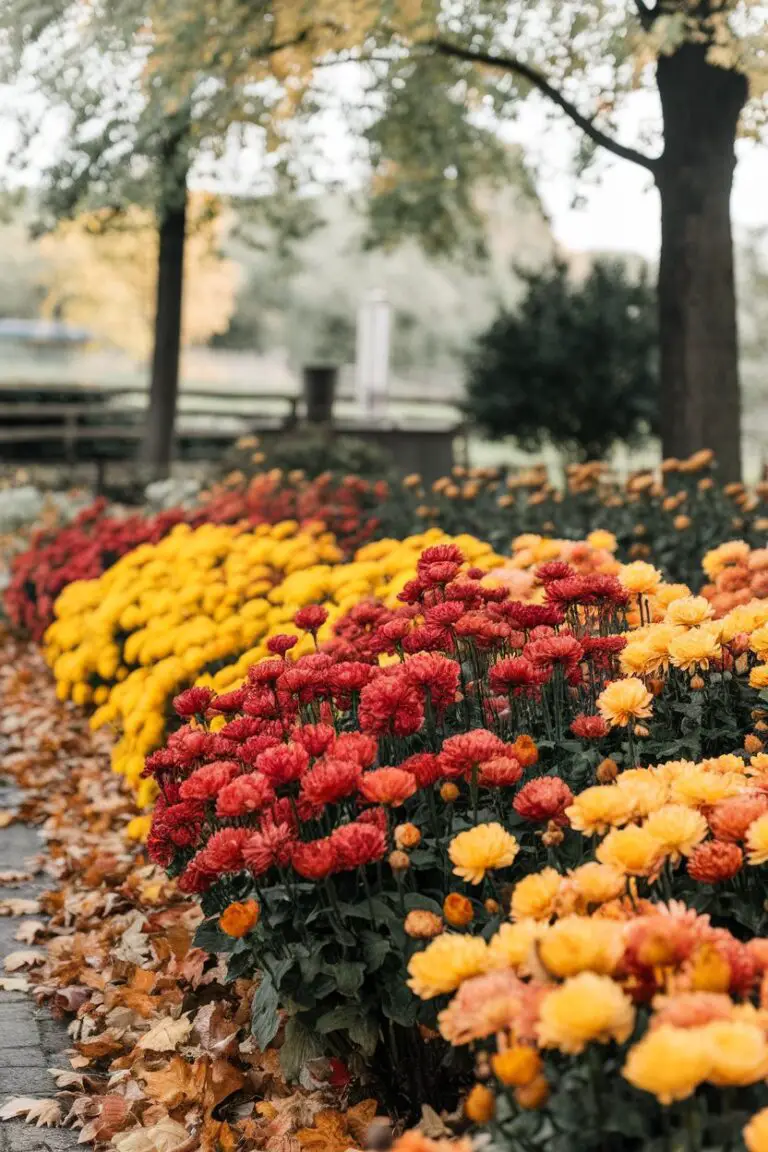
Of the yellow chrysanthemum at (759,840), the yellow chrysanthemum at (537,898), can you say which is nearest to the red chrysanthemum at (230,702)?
the yellow chrysanthemum at (537,898)

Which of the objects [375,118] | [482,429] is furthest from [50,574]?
[482,429]

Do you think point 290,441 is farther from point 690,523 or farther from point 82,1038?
point 82,1038

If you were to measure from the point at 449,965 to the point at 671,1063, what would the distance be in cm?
49

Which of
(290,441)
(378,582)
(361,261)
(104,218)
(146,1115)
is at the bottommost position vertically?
(146,1115)

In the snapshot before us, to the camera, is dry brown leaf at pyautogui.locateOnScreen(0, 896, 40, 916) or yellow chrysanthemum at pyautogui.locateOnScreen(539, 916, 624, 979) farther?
dry brown leaf at pyautogui.locateOnScreen(0, 896, 40, 916)

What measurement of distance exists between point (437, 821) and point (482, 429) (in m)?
14.6

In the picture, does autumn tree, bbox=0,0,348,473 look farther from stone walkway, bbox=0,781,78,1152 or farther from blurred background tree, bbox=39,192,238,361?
blurred background tree, bbox=39,192,238,361

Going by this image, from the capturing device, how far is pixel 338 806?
2705mm

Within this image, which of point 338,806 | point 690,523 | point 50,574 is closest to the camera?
point 338,806

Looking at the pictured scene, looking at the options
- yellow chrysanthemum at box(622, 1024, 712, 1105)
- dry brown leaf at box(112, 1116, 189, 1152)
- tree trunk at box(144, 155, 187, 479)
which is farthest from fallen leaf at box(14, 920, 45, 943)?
tree trunk at box(144, 155, 187, 479)

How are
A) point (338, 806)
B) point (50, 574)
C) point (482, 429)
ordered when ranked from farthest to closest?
1. point (482, 429)
2. point (50, 574)
3. point (338, 806)

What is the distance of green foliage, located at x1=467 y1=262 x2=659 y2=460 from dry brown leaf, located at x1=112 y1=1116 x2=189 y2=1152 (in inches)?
547

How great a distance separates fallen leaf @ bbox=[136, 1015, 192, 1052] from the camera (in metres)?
3.30

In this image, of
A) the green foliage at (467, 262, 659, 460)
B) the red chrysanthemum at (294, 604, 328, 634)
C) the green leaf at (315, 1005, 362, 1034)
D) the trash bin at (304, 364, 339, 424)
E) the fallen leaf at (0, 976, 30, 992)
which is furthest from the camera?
the trash bin at (304, 364, 339, 424)
